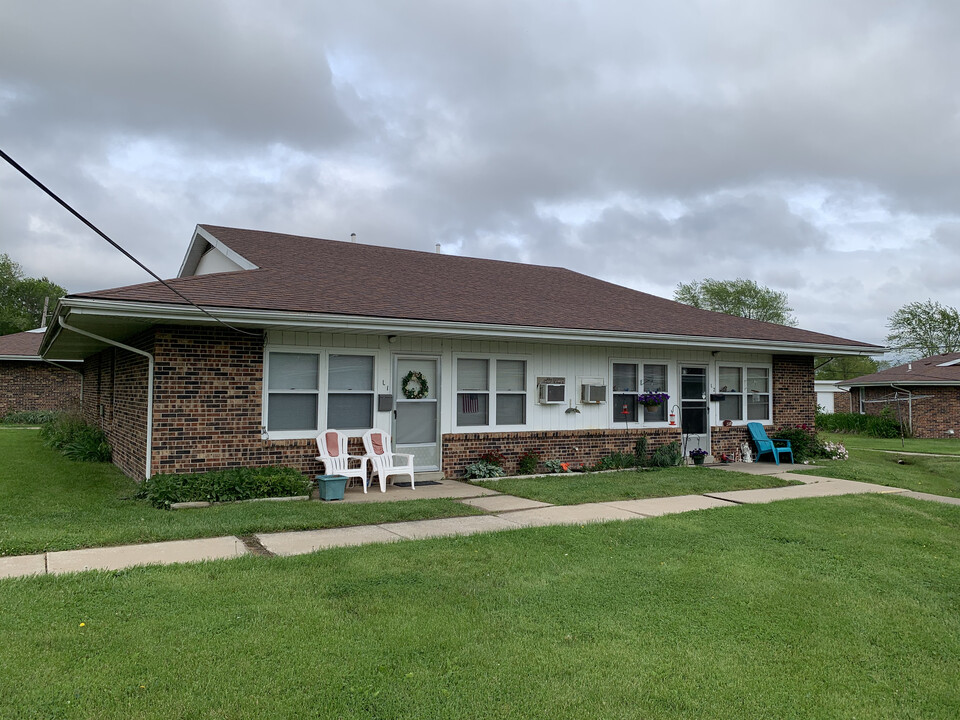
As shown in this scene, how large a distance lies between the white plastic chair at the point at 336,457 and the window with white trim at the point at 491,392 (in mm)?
2084

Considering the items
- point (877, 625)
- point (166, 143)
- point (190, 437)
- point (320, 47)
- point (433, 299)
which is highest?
point (320, 47)

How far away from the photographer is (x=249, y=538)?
646 cm

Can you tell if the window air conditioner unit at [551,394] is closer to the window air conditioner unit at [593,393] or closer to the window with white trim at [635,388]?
the window air conditioner unit at [593,393]

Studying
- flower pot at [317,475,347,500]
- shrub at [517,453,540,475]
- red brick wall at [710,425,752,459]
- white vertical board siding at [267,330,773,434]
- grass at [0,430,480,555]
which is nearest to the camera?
grass at [0,430,480,555]

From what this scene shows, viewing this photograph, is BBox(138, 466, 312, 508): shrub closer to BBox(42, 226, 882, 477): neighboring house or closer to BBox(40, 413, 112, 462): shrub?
BBox(42, 226, 882, 477): neighboring house

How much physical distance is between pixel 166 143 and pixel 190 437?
4954 mm

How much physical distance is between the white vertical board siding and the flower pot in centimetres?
165

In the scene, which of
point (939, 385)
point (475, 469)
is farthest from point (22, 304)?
point (939, 385)

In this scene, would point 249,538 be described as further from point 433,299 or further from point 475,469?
point 433,299

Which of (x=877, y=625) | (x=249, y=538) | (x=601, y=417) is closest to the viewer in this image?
(x=877, y=625)

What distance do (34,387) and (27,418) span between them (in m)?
1.86

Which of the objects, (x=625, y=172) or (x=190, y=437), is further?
(x=625, y=172)

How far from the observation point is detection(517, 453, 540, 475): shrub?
11430 millimetres

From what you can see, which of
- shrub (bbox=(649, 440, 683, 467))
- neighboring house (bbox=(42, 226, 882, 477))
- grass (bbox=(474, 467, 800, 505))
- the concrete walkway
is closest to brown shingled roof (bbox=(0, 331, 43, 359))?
neighboring house (bbox=(42, 226, 882, 477))
